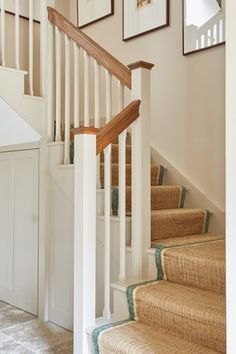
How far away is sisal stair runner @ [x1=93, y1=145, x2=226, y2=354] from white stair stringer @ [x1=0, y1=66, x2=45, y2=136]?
3.96ft

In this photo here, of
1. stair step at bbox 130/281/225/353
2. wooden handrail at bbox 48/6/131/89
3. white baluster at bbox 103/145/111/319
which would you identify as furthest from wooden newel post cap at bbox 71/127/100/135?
stair step at bbox 130/281/225/353

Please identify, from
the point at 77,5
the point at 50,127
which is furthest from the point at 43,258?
the point at 77,5

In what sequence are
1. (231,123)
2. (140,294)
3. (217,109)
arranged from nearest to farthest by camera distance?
(231,123)
(140,294)
(217,109)

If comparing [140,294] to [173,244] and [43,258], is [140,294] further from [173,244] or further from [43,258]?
[43,258]

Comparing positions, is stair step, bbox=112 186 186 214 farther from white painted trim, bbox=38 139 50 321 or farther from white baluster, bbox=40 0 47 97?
white baluster, bbox=40 0 47 97

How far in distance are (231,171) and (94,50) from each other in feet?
5.52

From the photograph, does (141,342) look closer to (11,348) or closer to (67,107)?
(11,348)

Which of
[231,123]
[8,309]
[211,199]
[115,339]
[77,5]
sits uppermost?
[77,5]

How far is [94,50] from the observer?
267 centimetres

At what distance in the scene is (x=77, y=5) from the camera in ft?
13.9

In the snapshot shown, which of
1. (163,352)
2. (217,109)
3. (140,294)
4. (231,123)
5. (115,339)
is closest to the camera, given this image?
(231,123)

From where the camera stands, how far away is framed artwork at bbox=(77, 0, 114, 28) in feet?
12.7

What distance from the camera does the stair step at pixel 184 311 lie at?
1.75 meters

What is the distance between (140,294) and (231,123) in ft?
3.69
